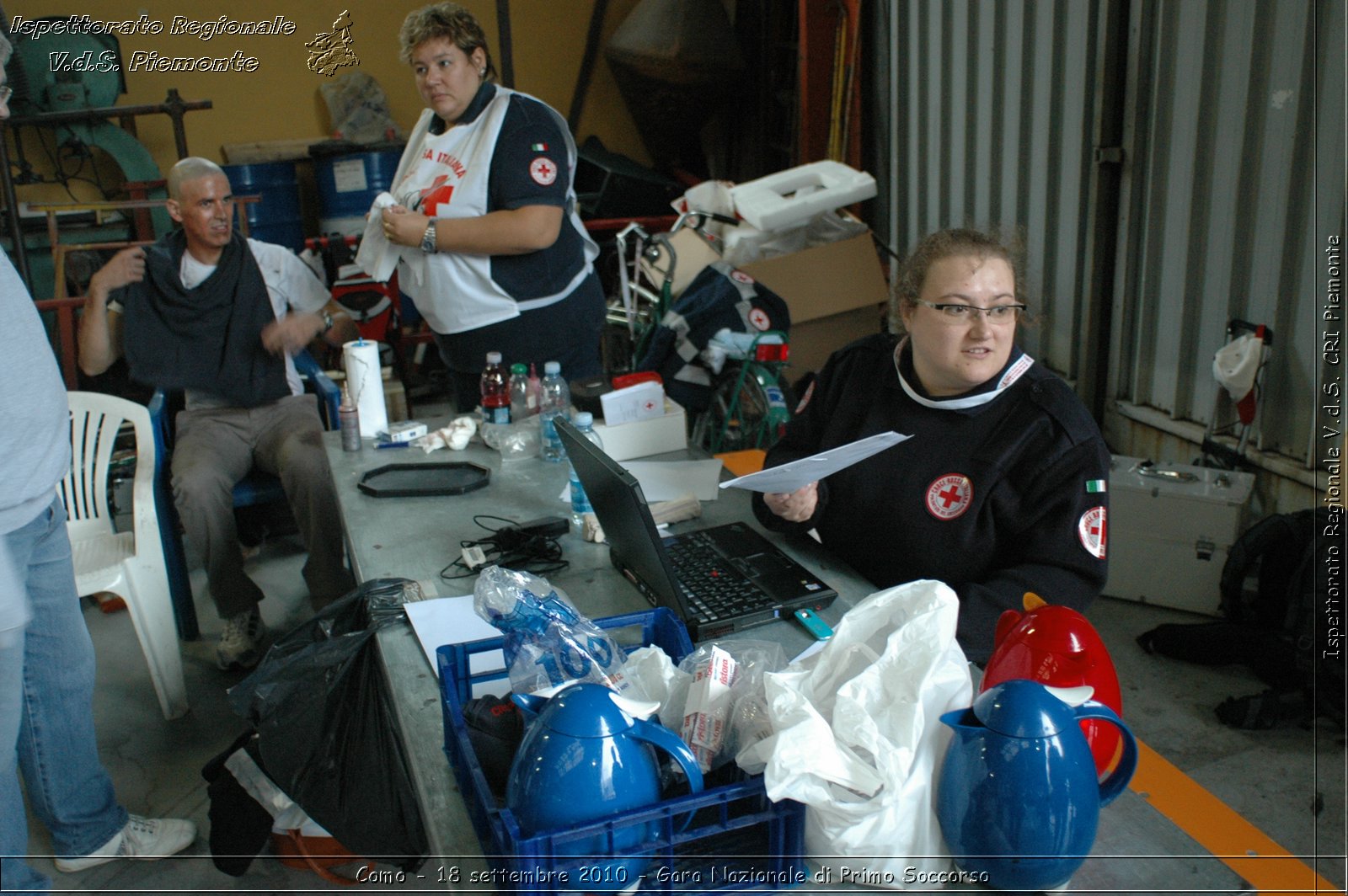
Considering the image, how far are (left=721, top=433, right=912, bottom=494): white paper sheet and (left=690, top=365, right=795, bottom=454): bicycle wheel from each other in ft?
6.99

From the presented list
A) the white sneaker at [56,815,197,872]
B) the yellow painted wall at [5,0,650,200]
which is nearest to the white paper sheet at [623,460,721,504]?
the white sneaker at [56,815,197,872]

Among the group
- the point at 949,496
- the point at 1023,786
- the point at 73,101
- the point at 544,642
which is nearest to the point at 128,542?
the point at 544,642

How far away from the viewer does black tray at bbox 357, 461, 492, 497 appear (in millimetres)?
2072

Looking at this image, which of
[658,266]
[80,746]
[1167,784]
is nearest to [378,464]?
[80,746]

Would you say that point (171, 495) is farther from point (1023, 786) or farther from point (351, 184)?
point (351, 184)

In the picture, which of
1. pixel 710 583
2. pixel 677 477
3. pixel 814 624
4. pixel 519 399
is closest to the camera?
pixel 814 624

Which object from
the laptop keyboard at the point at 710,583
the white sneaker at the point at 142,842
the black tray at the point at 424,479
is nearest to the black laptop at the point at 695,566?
the laptop keyboard at the point at 710,583

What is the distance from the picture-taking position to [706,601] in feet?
4.83

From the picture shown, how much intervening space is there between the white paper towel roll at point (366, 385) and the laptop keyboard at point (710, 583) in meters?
1.07

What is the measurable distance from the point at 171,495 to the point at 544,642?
248 centimetres

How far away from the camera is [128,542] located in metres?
2.69

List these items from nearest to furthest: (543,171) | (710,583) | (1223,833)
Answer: (1223,833), (710,583), (543,171)

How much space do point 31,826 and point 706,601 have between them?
185 cm

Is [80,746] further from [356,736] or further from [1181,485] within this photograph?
[1181,485]
